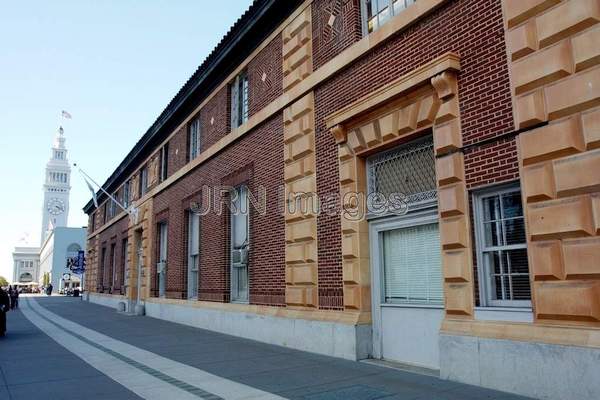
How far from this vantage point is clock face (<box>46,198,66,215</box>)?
470ft

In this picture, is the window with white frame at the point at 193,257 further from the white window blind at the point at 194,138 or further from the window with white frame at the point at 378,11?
the window with white frame at the point at 378,11

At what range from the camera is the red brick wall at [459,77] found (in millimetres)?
6516

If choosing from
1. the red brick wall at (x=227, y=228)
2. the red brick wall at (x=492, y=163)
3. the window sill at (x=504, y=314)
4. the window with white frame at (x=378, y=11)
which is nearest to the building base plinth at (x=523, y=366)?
the window sill at (x=504, y=314)

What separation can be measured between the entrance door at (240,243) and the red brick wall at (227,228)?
30cm

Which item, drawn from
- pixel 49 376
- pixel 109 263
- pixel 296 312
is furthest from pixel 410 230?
pixel 109 263

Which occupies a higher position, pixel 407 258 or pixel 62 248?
pixel 62 248

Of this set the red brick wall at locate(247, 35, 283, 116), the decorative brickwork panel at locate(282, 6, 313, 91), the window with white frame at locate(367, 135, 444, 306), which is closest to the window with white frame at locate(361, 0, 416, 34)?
the decorative brickwork panel at locate(282, 6, 313, 91)

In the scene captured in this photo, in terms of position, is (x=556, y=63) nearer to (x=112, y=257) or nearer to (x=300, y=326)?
Answer: (x=300, y=326)

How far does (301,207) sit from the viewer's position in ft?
34.0

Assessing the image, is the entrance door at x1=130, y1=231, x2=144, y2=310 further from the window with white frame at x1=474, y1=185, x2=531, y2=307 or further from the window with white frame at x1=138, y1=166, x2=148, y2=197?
the window with white frame at x1=474, y1=185, x2=531, y2=307

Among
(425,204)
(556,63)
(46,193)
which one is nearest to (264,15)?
(425,204)

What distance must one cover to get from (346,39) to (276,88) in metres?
2.82

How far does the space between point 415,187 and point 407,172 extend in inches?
14.1

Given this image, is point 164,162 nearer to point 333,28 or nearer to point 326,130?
point 326,130
